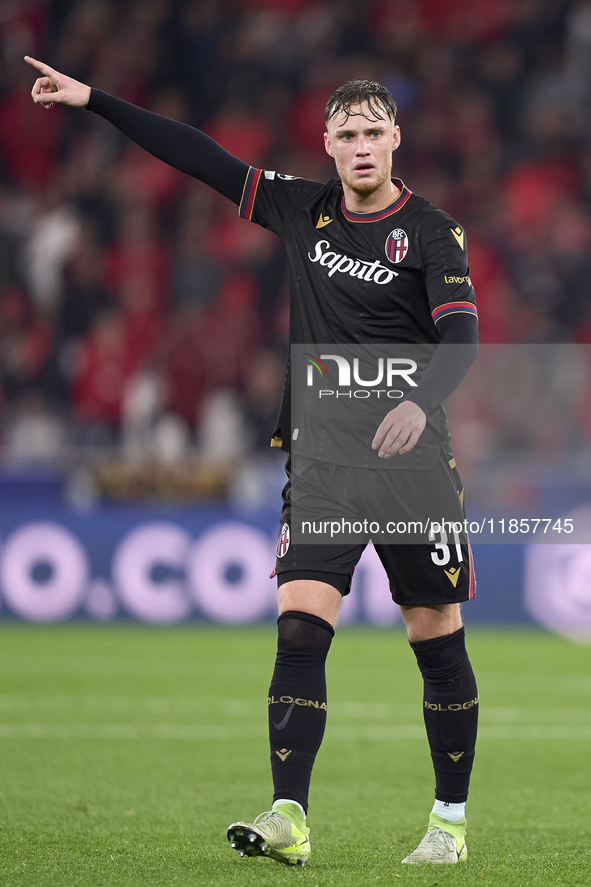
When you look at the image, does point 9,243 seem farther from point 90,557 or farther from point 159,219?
point 90,557

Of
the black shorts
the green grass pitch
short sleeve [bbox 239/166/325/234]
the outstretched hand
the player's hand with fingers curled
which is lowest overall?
the green grass pitch

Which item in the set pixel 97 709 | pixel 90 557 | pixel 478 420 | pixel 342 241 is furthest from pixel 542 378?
pixel 342 241

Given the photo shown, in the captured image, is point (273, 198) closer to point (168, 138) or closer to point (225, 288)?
point (168, 138)

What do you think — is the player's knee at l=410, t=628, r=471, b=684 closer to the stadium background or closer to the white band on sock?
the white band on sock

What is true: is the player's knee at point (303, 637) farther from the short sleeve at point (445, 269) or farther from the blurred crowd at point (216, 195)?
the blurred crowd at point (216, 195)

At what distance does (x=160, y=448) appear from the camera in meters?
10.6

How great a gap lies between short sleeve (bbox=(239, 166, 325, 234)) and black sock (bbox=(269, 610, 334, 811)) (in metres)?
1.18

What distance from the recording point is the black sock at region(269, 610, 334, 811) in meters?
3.34

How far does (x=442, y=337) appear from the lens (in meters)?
3.37

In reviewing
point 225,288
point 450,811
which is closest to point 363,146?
point 450,811

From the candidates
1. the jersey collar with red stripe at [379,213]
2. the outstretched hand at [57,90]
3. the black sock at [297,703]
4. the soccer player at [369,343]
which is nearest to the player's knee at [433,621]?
the soccer player at [369,343]

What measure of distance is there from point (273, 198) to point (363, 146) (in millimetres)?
363

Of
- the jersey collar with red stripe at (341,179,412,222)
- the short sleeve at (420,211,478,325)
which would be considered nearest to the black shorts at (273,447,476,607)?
the short sleeve at (420,211,478,325)

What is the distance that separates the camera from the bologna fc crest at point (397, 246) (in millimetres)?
3512
